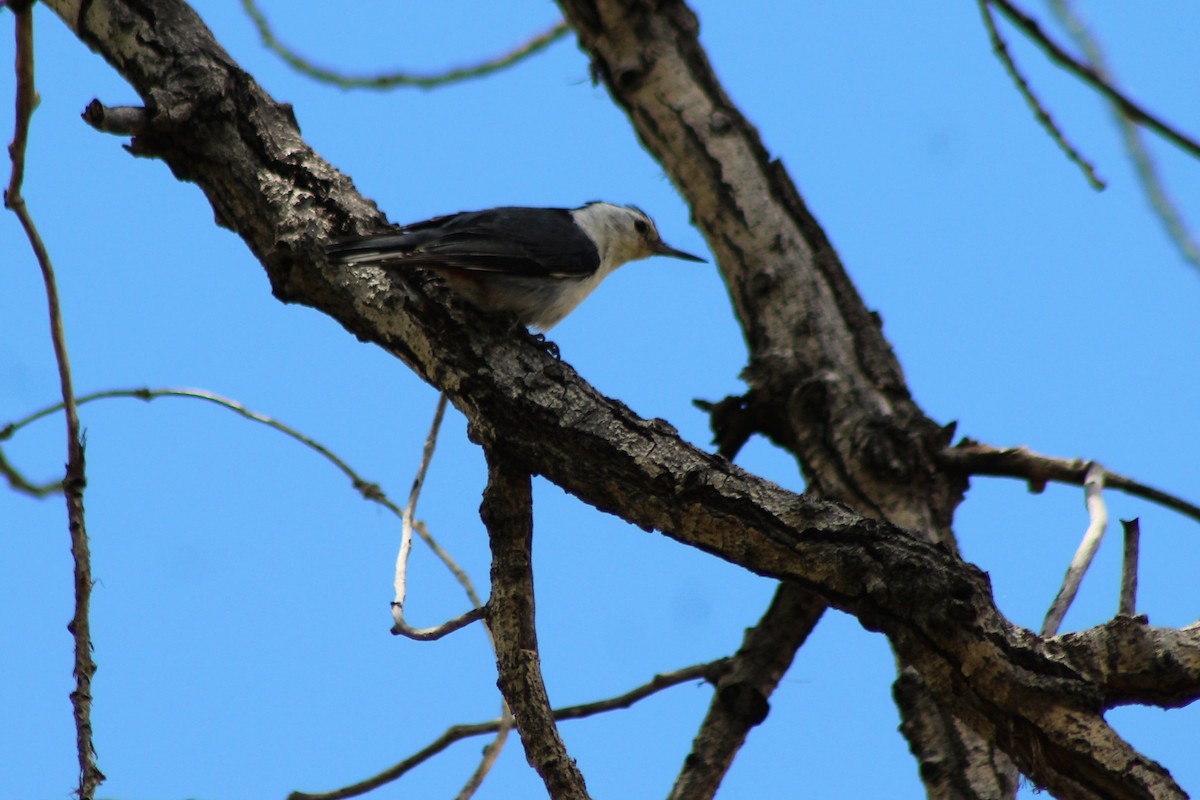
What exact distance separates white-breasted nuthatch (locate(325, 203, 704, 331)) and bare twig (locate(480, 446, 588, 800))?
0.67m

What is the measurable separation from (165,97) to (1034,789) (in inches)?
104

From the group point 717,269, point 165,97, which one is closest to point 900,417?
point 717,269

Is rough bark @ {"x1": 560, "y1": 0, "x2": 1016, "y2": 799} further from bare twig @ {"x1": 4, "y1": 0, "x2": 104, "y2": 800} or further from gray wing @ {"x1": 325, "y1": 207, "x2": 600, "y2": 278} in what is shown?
bare twig @ {"x1": 4, "y1": 0, "x2": 104, "y2": 800}

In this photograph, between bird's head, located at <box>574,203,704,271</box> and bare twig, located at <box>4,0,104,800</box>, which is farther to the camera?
bird's head, located at <box>574,203,704,271</box>

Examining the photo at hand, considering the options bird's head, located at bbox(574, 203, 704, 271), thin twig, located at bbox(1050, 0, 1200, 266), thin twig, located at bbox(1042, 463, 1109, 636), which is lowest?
thin twig, located at bbox(1042, 463, 1109, 636)

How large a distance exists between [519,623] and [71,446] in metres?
0.98

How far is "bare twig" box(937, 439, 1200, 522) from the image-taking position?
11.4ft

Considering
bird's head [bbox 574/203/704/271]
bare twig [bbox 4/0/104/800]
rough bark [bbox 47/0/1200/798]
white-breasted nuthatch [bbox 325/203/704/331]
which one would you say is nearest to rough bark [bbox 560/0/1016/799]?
rough bark [bbox 47/0/1200/798]

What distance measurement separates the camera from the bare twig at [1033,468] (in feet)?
11.4

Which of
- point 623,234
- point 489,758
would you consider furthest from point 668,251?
point 489,758

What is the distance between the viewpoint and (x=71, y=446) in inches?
97.6

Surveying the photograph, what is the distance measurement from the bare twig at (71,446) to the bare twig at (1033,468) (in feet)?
8.55

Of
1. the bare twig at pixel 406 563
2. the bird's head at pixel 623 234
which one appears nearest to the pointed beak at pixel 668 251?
the bird's head at pixel 623 234

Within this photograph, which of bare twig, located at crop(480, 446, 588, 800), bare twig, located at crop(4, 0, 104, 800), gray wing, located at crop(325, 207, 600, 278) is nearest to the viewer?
bare twig, located at crop(4, 0, 104, 800)
